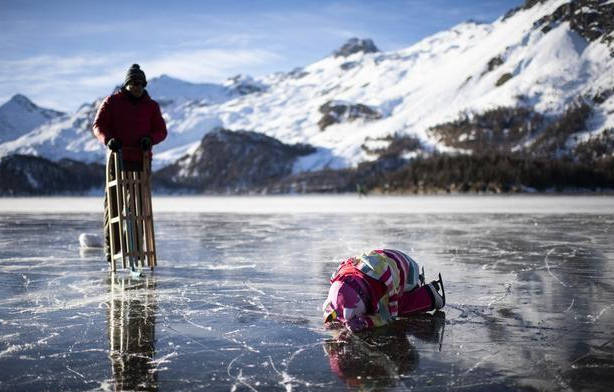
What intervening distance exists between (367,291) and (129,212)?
16.5 feet

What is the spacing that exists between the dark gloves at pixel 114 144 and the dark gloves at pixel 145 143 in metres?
0.35

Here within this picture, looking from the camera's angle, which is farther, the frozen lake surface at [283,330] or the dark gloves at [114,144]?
the dark gloves at [114,144]

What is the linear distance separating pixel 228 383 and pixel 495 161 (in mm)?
163596

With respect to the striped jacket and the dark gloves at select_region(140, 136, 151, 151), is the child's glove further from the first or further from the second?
the dark gloves at select_region(140, 136, 151, 151)

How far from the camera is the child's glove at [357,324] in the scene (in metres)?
5.76

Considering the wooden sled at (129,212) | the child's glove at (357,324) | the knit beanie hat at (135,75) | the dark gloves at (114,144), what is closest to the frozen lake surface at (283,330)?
the child's glove at (357,324)

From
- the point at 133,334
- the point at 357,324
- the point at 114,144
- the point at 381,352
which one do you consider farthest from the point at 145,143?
the point at 381,352

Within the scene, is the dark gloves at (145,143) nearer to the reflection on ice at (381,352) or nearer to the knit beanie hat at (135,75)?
the knit beanie hat at (135,75)

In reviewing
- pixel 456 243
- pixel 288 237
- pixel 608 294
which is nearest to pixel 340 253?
pixel 456 243

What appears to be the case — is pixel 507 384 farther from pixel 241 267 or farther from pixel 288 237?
pixel 288 237

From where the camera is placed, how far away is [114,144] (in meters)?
9.18

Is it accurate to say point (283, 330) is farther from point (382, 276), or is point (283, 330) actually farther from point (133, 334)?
point (133, 334)

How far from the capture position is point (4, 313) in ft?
22.1

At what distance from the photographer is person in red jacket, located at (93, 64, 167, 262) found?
943cm
